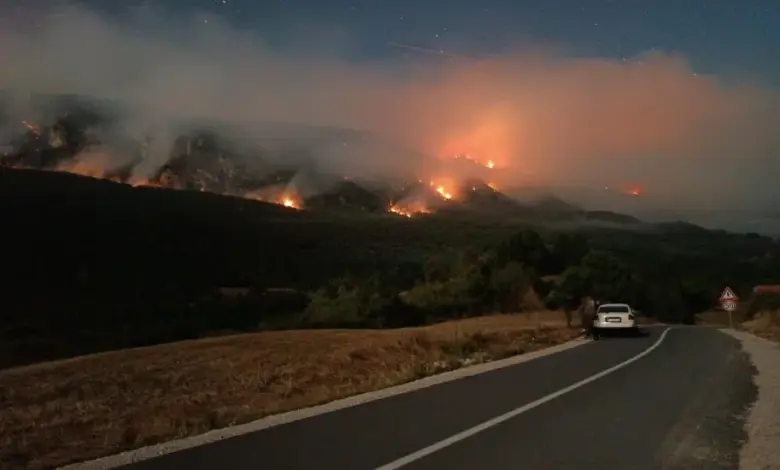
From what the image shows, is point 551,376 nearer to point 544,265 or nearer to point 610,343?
point 610,343

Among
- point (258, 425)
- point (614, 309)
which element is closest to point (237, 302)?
point (614, 309)

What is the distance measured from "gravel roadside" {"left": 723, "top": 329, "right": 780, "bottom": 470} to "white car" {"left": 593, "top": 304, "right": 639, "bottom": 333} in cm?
1629

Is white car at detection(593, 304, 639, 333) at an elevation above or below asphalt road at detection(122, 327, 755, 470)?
above

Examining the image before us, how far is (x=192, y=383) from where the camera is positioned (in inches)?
971

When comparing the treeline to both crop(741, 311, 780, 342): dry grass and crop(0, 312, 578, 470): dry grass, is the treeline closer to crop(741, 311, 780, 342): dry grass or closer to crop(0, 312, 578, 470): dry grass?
crop(741, 311, 780, 342): dry grass

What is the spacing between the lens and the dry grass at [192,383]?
12977 mm

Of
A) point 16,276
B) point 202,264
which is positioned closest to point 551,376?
point 16,276

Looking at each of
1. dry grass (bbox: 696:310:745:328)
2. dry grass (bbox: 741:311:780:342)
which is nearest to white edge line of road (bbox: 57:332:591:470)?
dry grass (bbox: 741:311:780:342)

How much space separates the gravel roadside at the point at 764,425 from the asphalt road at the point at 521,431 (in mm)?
185

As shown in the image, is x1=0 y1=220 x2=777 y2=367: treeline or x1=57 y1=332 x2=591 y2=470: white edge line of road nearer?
x1=57 y1=332 x2=591 y2=470: white edge line of road

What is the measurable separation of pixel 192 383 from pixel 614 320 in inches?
873

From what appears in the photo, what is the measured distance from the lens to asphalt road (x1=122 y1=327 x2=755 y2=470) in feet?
31.2

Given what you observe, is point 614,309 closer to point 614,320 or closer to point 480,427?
point 614,320

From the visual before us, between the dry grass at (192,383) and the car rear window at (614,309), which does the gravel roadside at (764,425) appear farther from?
the car rear window at (614,309)
